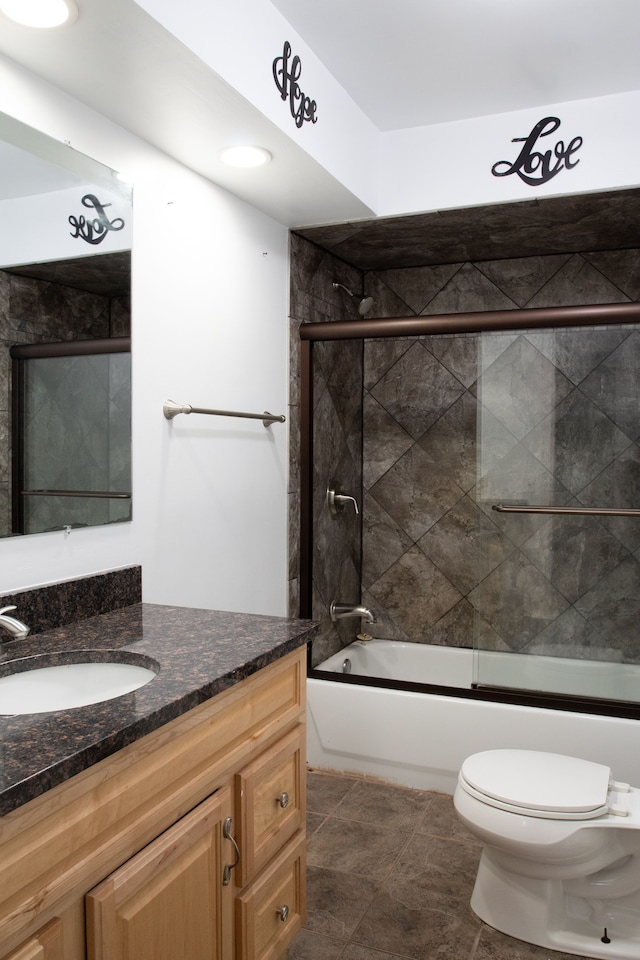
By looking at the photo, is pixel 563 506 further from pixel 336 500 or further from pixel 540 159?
pixel 540 159

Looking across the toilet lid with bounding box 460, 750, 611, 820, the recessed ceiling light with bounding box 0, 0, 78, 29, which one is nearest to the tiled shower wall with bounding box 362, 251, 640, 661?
the toilet lid with bounding box 460, 750, 611, 820

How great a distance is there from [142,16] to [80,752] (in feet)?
4.63

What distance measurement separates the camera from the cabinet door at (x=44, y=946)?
3.30 ft

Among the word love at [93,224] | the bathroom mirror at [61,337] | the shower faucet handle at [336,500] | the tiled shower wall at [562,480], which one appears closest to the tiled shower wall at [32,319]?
the bathroom mirror at [61,337]

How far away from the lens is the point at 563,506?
279cm

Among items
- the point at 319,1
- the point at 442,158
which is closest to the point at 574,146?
the point at 442,158

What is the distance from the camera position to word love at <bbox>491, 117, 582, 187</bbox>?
2643 mm

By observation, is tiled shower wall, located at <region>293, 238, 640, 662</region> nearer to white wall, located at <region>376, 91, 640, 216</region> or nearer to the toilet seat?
white wall, located at <region>376, 91, 640, 216</region>

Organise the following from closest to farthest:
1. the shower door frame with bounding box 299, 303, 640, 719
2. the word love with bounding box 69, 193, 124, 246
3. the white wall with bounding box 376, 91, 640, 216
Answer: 1. the word love with bounding box 69, 193, 124, 246
2. the white wall with bounding box 376, 91, 640, 216
3. the shower door frame with bounding box 299, 303, 640, 719

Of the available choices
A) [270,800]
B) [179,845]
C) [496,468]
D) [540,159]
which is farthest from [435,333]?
[179,845]

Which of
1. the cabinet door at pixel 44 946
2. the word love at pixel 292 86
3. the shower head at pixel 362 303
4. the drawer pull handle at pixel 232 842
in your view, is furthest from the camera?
the shower head at pixel 362 303

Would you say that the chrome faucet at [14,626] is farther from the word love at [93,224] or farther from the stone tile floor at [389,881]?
the stone tile floor at [389,881]

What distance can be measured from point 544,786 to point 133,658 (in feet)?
3.94

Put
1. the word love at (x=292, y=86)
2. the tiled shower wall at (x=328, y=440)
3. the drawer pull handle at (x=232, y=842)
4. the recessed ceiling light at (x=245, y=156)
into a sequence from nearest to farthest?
the drawer pull handle at (x=232, y=842), the word love at (x=292, y=86), the recessed ceiling light at (x=245, y=156), the tiled shower wall at (x=328, y=440)
